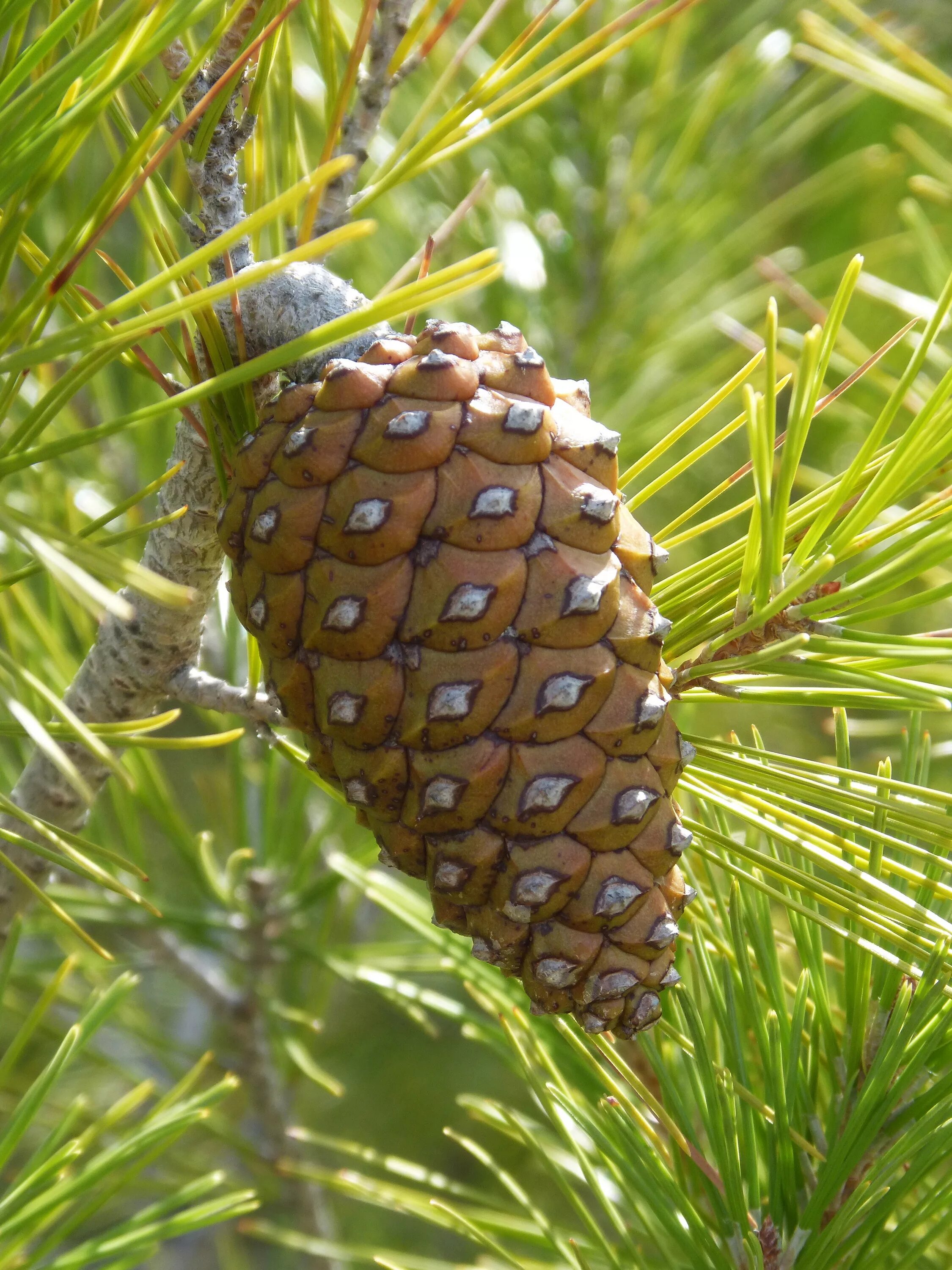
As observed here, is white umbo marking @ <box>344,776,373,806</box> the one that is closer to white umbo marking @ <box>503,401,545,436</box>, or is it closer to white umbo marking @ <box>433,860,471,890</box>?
white umbo marking @ <box>433,860,471,890</box>

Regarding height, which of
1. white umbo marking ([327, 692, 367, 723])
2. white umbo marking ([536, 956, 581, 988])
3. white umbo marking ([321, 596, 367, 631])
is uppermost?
white umbo marking ([321, 596, 367, 631])

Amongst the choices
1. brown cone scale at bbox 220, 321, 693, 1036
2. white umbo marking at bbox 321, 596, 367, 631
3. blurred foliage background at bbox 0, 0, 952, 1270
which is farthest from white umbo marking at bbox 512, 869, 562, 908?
blurred foliage background at bbox 0, 0, 952, 1270

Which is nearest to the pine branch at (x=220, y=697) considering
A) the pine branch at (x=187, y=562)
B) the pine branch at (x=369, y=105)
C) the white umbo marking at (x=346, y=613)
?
the pine branch at (x=187, y=562)

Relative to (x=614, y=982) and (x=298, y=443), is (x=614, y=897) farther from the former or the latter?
(x=298, y=443)

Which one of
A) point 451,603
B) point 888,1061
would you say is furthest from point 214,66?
point 888,1061

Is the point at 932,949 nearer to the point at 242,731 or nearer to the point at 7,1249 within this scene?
the point at 242,731

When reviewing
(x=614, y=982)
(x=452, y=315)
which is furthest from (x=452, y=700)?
(x=452, y=315)
